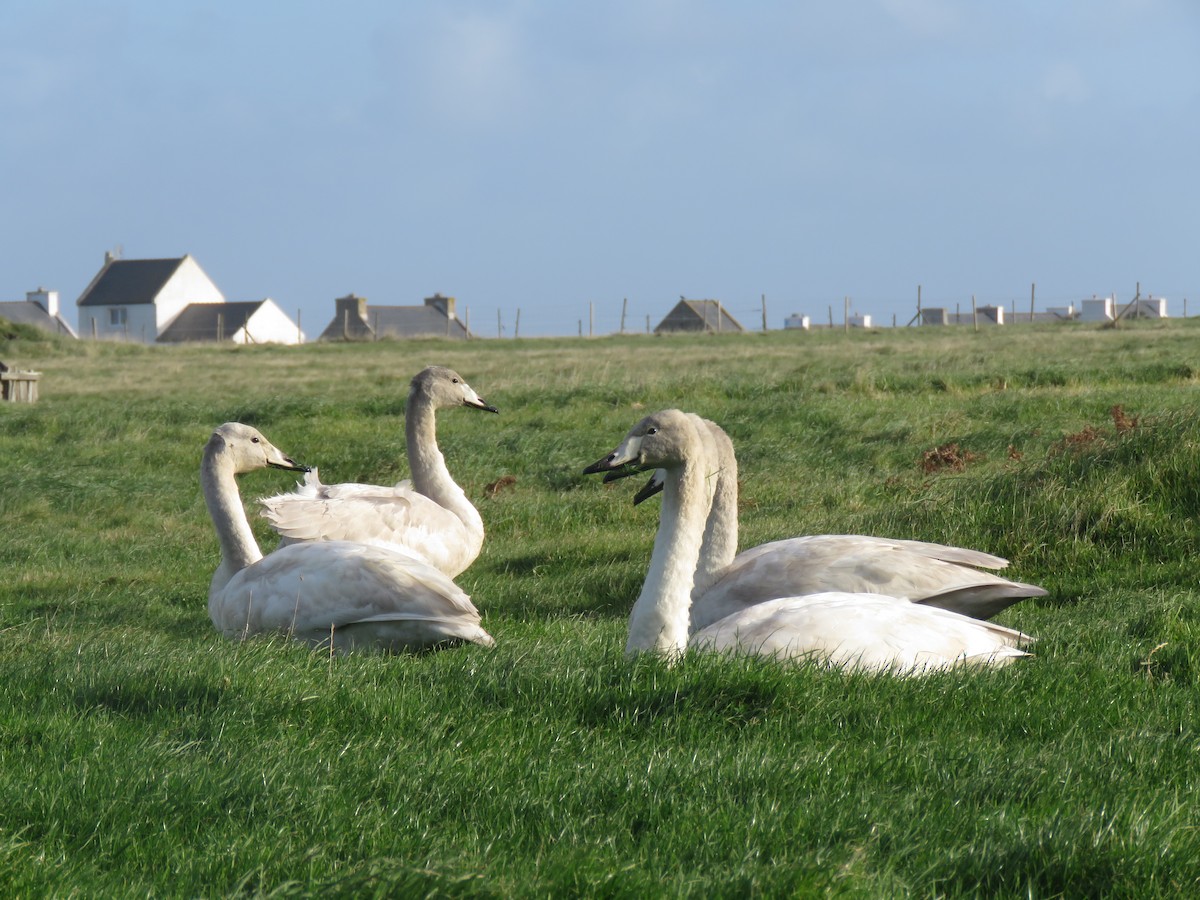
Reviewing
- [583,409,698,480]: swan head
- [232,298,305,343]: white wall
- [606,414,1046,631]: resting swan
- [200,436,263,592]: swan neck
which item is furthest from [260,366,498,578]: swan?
[232,298,305,343]: white wall

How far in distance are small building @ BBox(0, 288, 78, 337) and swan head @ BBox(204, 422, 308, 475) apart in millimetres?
88364

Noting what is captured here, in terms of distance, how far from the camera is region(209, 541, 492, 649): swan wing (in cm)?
662

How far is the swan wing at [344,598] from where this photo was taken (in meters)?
6.62

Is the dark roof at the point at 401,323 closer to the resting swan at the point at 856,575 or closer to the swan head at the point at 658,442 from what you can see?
the resting swan at the point at 856,575

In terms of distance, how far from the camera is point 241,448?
9.15 m

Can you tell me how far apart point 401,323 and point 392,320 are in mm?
701

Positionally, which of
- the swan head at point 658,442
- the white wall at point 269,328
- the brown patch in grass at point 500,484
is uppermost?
the white wall at point 269,328

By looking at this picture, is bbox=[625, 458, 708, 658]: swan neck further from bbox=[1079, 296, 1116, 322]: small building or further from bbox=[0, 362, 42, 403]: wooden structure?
bbox=[1079, 296, 1116, 322]: small building

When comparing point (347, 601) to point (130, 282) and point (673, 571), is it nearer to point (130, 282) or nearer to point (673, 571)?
point (673, 571)

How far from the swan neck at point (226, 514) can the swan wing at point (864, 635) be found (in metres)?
3.89

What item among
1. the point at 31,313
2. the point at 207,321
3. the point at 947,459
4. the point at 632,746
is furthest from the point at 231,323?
the point at 632,746

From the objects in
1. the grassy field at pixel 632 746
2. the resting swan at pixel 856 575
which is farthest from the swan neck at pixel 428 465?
the resting swan at pixel 856 575

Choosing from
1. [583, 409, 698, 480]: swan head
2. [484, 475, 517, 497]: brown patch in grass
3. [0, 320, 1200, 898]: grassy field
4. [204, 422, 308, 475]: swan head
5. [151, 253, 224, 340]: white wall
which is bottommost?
[484, 475, 517, 497]: brown patch in grass

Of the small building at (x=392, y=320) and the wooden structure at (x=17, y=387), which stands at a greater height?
the small building at (x=392, y=320)
